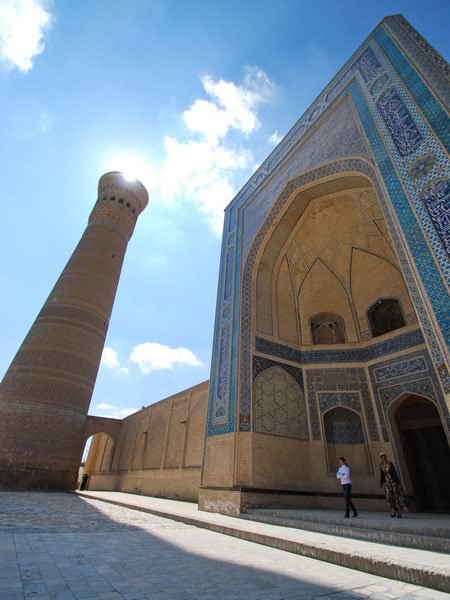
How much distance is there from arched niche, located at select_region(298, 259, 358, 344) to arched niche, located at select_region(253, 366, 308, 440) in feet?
3.94

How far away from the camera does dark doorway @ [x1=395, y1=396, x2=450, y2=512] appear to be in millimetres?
4941

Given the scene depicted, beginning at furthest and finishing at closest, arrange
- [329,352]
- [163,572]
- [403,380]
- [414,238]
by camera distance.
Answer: [329,352] < [403,380] < [414,238] < [163,572]

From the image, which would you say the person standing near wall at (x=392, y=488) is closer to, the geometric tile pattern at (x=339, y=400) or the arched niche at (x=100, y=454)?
the geometric tile pattern at (x=339, y=400)

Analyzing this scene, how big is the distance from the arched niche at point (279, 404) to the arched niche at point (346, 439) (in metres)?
0.46

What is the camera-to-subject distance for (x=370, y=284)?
6.62 m

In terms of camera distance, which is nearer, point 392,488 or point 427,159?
point 427,159

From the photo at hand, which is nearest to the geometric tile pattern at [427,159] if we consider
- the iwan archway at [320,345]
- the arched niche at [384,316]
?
the iwan archway at [320,345]

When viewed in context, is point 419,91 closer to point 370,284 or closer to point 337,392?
point 370,284

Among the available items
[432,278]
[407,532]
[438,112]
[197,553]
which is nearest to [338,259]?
[438,112]

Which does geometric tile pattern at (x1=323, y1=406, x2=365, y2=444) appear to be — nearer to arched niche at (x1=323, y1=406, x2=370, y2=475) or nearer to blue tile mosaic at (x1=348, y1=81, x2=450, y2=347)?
arched niche at (x1=323, y1=406, x2=370, y2=475)

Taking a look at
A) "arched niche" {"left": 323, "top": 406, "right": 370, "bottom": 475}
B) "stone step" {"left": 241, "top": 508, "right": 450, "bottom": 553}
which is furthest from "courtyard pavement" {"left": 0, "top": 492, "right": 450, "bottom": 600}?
"arched niche" {"left": 323, "top": 406, "right": 370, "bottom": 475}

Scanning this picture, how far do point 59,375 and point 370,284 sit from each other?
9105 mm

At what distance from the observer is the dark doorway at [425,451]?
16.2 feet

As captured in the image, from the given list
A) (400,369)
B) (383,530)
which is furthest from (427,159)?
(383,530)
